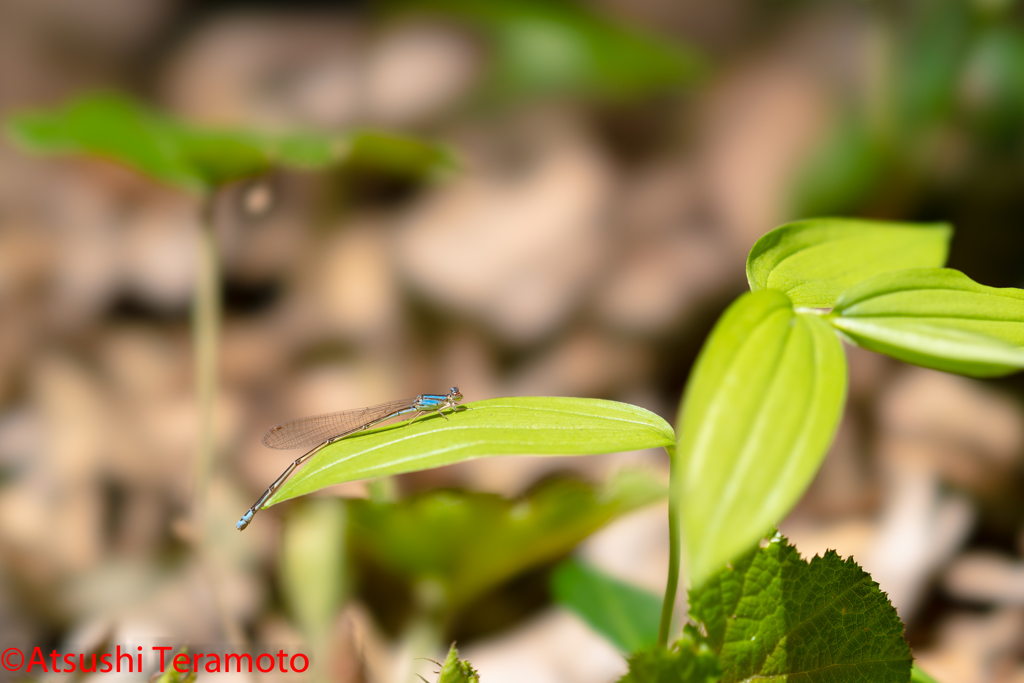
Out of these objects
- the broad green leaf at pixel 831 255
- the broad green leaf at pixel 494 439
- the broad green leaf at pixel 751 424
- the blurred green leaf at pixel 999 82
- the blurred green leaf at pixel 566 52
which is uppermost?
the blurred green leaf at pixel 566 52

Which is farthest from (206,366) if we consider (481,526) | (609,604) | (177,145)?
(609,604)

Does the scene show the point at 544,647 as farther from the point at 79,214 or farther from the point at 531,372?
the point at 79,214

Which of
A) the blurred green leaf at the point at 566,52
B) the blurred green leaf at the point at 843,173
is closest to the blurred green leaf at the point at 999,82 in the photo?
the blurred green leaf at the point at 843,173

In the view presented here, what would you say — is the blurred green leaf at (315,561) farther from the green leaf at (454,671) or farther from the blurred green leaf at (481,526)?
the green leaf at (454,671)

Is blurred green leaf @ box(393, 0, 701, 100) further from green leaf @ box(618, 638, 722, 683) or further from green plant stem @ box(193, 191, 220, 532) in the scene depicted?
green leaf @ box(618, 638, 722, 683)

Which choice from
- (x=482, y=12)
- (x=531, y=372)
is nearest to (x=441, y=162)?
(x=531, y=372)

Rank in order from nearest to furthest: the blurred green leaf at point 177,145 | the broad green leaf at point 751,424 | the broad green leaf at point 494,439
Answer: the broad green leaf at point 751,424 < the broad green leaf at point 494,439 < the blurred green leaf at point 177,145

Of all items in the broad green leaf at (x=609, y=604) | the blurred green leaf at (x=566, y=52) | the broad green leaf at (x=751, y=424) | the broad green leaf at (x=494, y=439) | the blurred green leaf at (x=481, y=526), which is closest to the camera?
the broad green leaf at (x=751, y=424)

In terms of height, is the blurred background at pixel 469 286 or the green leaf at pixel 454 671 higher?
the blurred background at pixel 469 286
